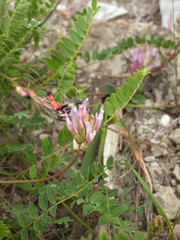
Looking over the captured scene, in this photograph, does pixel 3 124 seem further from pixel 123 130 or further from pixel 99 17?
pixel 99 17

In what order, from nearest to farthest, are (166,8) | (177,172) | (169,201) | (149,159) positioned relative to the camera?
(169,201)
(177,172)
(149,159)
(166,8)

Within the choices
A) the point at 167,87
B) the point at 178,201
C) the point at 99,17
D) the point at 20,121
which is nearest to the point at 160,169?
the point at 178,201

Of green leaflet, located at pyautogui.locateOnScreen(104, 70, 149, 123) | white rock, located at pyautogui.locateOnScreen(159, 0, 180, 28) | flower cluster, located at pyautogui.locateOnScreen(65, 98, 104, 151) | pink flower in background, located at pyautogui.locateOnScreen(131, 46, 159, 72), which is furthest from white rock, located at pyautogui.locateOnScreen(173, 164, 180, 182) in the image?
white rock, located at pyautogui.locateOnScreen(159, 0, 180, 28)

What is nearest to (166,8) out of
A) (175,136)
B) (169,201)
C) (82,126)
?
(175,136)

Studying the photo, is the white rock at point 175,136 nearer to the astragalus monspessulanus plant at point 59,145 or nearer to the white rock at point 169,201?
the white rock at point 169,201

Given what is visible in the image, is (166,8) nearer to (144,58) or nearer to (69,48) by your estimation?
(144,58)

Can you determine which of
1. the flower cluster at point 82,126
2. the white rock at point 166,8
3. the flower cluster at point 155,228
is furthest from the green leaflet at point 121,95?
the white rock at point 166,8
